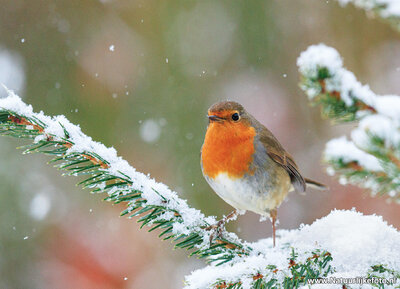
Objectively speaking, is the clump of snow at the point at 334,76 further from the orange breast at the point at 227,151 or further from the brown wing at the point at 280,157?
the brown wing at the point at 280,157

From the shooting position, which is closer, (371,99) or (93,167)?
(371,99)

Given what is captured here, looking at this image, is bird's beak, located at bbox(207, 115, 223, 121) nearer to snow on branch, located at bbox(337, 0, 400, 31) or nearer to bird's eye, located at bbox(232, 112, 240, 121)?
bird's eye, located at bbox(232, 112, 240, 121)

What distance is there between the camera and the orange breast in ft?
7.04

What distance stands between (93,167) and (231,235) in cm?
58

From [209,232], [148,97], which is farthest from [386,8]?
[148,97]

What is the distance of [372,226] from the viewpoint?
1.38 meters

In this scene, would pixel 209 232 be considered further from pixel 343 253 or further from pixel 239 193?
pixel 239 193

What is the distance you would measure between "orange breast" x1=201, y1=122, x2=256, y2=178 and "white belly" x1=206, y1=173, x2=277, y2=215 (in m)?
0.03

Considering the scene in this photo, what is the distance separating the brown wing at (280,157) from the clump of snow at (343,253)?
35.1 inches

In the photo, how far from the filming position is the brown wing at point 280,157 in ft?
7.75

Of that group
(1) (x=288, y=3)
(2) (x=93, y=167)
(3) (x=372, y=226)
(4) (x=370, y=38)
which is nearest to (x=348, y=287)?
(3) (x=372, y=226)

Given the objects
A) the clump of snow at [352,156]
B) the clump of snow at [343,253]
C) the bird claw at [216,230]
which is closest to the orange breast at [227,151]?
the bird claw at [216,230]

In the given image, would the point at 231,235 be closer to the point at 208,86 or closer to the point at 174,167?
the point at 174,167

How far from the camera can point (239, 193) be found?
2145 mm
